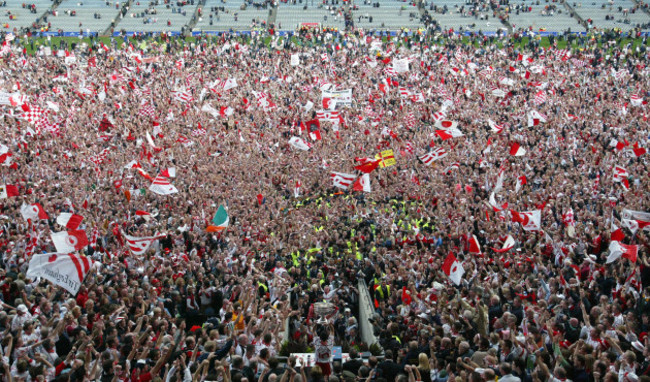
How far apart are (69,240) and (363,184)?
29.7 ft

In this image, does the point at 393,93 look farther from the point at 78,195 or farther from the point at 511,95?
the point at 78,195

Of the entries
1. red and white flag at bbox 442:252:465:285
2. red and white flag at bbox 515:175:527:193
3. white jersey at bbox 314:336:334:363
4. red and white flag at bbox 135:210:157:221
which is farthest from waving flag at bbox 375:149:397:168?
white jersey at bbox 314:336:334:363

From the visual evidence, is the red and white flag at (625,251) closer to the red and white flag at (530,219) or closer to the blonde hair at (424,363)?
the red and white flag at (530,219)

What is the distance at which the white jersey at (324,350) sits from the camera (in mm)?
8961

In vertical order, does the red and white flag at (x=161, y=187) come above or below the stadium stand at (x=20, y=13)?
below

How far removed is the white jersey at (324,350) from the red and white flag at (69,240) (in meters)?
7.18

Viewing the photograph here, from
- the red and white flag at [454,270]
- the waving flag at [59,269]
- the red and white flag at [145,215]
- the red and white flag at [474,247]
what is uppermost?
the waving flag at [59,269]

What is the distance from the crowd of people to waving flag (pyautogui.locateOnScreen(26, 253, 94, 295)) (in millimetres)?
48

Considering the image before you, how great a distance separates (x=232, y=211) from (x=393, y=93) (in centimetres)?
2178

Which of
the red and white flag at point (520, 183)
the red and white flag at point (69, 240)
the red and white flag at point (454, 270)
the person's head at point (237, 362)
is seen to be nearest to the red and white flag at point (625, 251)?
the red and white flag at point (454, 270)

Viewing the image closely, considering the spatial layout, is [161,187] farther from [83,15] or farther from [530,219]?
[83,15]

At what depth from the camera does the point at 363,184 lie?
19.3 meters

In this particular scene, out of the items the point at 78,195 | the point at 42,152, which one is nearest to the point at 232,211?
the point at 78,195

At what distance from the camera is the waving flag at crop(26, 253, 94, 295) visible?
1097 cm
